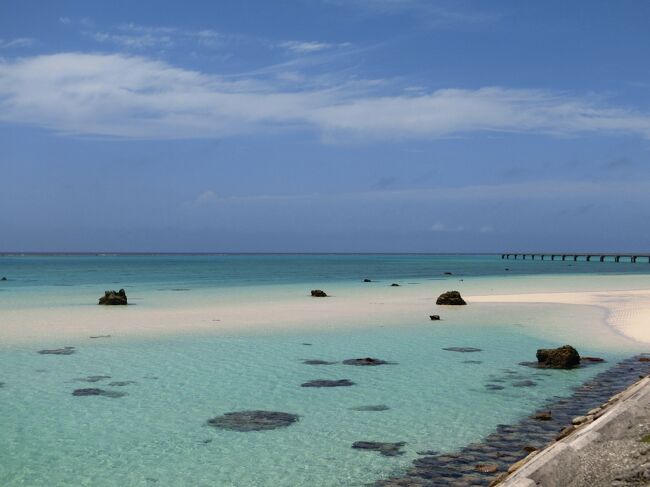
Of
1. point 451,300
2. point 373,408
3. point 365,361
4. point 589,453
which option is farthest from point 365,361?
point 451,300

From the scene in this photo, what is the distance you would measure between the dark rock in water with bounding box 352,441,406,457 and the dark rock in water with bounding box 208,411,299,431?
1.64m

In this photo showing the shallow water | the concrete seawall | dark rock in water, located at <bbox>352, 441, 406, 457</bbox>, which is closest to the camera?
the concrete seawall

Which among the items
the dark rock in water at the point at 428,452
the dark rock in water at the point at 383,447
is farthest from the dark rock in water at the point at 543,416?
the dark rock in water at the point at 383,447

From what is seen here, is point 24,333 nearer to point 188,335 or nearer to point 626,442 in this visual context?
point 188,335

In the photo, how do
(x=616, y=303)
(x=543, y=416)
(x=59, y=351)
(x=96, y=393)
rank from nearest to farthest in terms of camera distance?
1. (x=543, y=416)
2. (x=96, y=393)
3. (x=59, y=351)
4. (x=616, y=303)

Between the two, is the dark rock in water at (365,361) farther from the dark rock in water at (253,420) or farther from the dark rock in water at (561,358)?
the dark rock in water at (253,420)

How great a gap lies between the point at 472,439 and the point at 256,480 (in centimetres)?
358

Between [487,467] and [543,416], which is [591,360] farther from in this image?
[487,467]

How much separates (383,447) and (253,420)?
8.83 feet

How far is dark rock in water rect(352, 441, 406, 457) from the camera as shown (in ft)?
32.4

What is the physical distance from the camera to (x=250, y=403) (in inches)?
518

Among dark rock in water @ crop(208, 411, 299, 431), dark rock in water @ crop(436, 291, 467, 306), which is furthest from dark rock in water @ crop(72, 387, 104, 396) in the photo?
dark rock in water @ crop(436, 291, 467, 306)

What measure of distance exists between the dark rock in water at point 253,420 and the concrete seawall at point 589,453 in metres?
4.58

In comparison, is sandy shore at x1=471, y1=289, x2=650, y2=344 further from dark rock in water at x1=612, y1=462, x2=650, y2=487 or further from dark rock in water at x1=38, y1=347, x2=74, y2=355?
dark rock in water at x1=38, y1=347, x2=74, y2=355
